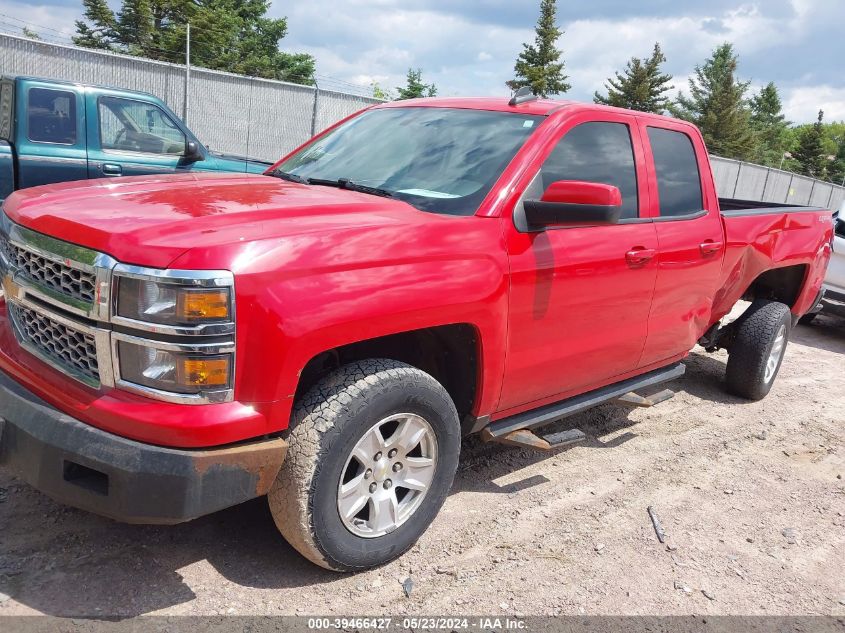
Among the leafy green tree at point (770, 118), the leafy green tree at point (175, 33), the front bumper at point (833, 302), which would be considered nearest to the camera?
the front bumper at point (833, 302)

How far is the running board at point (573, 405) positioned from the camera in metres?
3.44

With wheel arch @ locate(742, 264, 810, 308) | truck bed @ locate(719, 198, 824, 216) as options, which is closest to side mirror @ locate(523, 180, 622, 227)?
truck bed @ locate(719, 198, 824, 216)

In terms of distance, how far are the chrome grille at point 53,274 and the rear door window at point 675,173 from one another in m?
3.06

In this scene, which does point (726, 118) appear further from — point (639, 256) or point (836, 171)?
point (639, 256)

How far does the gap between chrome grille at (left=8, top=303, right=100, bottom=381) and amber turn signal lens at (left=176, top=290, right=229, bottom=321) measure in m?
0.38

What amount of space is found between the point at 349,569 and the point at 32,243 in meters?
1.71

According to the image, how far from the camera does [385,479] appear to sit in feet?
9.49

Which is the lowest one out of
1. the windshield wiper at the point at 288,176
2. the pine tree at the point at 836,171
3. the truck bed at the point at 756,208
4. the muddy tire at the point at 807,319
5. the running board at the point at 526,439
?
the muddy tire at the point at 807,319

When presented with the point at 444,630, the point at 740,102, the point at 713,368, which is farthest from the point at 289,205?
the point at 740,102

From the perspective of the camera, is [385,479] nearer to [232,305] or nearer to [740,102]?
[232,305]

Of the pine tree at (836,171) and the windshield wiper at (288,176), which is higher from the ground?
the pine tree at (836,171)

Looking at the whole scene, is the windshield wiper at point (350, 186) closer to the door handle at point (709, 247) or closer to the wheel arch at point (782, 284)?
the door handle at point (709, 247)

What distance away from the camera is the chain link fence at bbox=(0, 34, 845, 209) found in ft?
45.6

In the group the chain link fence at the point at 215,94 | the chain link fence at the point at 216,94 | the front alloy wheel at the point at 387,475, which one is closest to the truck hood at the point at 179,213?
the front alloy wheel at the point at 387,475
